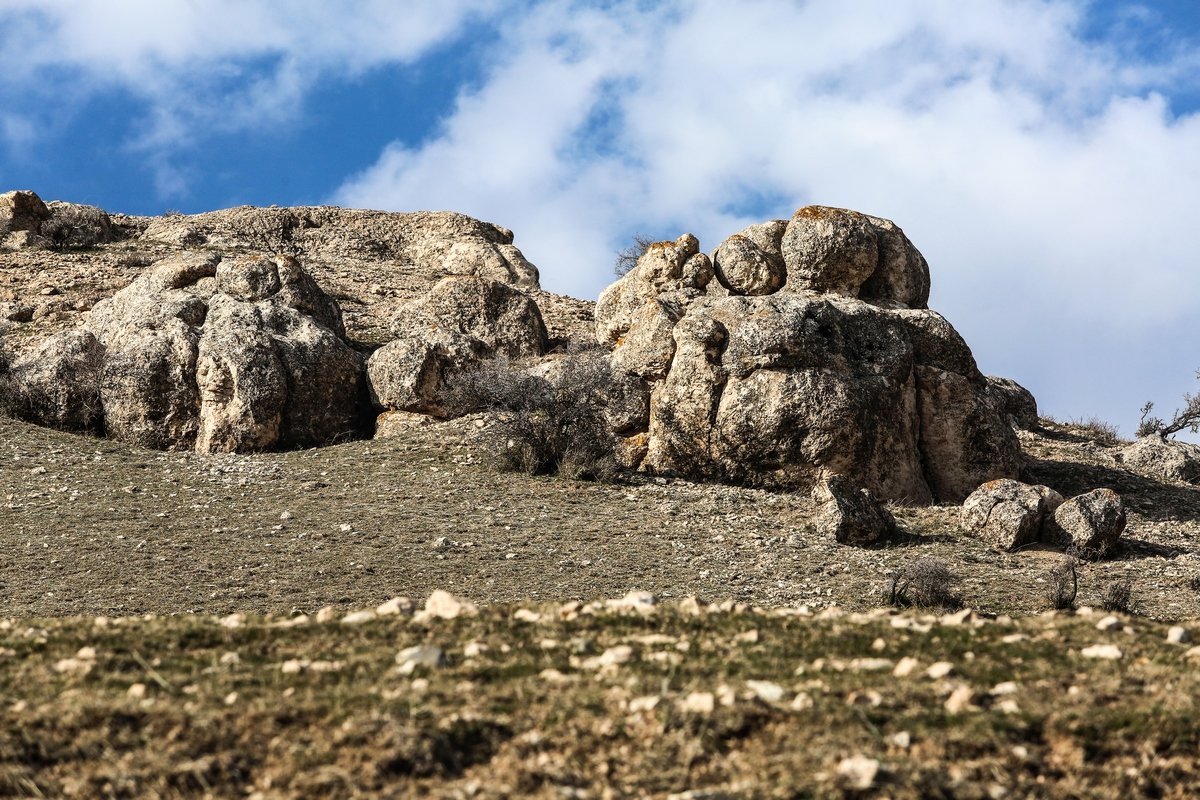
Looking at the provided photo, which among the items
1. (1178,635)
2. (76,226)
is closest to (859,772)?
(1178,635)

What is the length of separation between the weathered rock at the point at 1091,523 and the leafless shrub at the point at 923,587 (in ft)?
12.7

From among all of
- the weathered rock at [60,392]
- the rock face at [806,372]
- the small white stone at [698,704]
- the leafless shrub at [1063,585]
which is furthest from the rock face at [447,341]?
the small white stone at [698,704]

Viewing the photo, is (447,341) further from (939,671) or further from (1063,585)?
(939,671)

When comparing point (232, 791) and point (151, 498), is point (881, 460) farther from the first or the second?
point (232, 791)

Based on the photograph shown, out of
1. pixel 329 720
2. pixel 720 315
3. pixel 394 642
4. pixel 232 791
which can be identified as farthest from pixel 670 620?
pixel 720 315

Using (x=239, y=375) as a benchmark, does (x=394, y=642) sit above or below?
below

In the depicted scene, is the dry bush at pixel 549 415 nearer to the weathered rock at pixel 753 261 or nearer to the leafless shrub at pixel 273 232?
the weathered rock at pixel 753 261

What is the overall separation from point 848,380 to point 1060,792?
18.5 meters

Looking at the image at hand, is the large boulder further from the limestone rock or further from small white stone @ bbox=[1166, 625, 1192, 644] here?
small white stone @ bbox=[1166, 625, 1192, 644]

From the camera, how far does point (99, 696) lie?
700cm

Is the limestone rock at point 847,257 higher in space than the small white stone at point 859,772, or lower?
higher

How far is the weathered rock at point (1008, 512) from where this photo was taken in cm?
2203

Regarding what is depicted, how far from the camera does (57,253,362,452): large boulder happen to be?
25.4 m

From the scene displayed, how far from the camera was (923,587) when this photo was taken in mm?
18578
